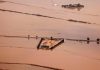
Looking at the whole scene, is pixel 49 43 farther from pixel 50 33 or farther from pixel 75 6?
pixel 75 6

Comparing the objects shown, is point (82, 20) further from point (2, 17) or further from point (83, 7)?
point (2, 17)

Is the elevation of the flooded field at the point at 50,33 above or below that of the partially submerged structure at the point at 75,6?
below

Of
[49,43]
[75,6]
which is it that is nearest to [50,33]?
[49,43]

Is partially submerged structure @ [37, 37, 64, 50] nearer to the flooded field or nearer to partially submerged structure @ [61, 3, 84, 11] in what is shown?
the flooded field

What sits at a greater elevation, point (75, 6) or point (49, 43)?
point (75, 6)

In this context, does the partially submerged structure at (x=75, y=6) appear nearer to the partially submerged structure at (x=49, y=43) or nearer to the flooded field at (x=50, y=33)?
the flooded field at (x=50, y=33)

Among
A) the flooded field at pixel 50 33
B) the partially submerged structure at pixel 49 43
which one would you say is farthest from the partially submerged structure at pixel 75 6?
the partially submerged structure at pixel 49 43
